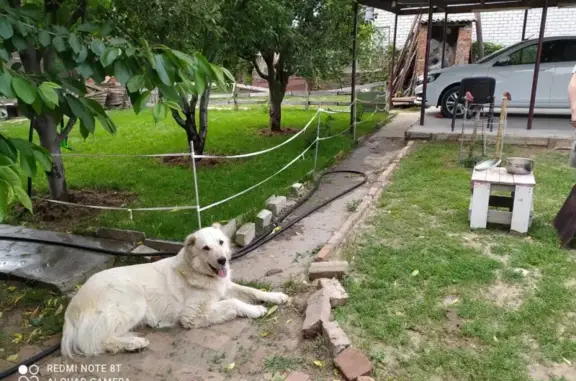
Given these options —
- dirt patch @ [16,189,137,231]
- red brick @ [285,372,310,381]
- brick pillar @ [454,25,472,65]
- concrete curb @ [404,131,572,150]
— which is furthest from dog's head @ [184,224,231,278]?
brick pillar @ [454,25,472,65]

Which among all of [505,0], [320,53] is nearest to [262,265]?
[320,53]

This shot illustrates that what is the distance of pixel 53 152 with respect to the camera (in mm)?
5438

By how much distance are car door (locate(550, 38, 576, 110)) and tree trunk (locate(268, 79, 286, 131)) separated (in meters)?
6.34

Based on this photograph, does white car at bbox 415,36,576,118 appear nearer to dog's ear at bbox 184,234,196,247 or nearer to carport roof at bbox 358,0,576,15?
carport roof at bbox 358,0,576,15

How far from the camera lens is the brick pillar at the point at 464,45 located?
16875mm

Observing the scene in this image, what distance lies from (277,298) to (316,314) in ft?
1.72

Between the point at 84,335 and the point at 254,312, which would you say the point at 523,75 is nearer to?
the point at 254,312

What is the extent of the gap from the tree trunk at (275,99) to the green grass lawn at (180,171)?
0.52 m

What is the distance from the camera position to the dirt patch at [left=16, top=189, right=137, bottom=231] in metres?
5.44

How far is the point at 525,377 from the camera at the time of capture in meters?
2.57

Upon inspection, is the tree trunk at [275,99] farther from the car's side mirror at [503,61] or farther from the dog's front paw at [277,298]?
the dog's front paw at [277,298]

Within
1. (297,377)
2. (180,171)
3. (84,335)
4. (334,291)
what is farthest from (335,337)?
(180,171)

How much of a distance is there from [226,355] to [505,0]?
38.3ft

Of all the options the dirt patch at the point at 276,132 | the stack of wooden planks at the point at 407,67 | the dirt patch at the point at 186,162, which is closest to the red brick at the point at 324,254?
the dirt patch at the point at 186,162
